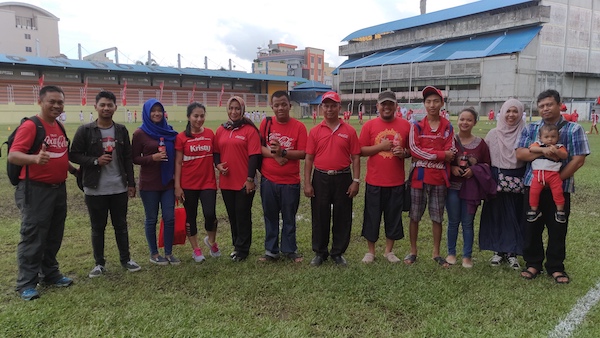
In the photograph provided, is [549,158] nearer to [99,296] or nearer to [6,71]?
[99,296]

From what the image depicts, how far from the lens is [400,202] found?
4.49 meters

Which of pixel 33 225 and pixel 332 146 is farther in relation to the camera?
pixel 332 146

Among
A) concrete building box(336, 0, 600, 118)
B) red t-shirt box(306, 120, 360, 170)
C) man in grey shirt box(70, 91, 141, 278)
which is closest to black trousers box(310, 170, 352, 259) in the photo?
red t-shirt box(306, 120, 360, 170)

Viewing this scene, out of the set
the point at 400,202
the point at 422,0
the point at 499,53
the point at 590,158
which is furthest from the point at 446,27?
the point at 400,202

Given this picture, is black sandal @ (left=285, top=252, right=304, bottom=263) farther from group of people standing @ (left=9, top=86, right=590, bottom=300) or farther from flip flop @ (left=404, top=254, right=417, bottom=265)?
flip flop @ (left=404, top=254, right=417, bottom=265)

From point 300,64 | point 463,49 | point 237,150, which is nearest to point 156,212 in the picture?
point 237,150

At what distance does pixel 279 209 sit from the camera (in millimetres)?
4680

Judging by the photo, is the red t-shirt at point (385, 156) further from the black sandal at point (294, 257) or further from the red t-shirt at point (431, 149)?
the black sandal at point (294, 257)

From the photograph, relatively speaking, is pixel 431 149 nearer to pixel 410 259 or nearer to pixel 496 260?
pixel 410 259

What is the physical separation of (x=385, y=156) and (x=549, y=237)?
1736 millimetres

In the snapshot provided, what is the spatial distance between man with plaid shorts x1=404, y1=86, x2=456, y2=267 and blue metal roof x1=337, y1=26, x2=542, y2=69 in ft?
151

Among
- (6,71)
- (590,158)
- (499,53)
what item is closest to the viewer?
(590,158)

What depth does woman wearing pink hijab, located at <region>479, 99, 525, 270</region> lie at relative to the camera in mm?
4258

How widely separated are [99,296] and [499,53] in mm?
49722
